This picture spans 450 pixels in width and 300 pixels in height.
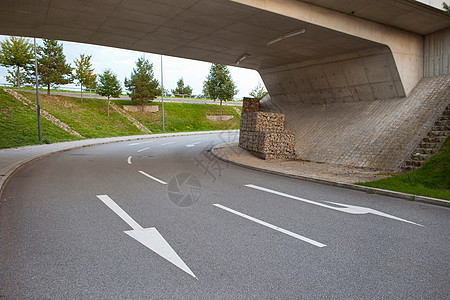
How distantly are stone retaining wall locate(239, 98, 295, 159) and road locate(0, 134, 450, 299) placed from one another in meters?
6.79

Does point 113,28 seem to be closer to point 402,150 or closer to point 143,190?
point 143,190

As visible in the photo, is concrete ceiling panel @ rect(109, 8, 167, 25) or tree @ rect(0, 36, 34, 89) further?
tree @ rect(0, 36, 34, 89)

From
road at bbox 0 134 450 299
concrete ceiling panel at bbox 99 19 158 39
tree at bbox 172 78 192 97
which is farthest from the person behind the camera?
tree at bbox 172 78 192 97

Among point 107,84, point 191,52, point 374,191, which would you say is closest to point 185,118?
point 107,84

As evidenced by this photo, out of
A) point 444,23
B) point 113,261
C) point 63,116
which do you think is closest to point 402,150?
point 444,23

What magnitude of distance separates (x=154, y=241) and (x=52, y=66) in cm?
3793

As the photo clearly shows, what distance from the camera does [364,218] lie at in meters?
6.08

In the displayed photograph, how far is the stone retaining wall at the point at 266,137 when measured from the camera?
1531cm

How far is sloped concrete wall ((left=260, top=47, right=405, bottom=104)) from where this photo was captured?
1495cm

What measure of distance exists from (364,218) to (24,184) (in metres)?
9.41

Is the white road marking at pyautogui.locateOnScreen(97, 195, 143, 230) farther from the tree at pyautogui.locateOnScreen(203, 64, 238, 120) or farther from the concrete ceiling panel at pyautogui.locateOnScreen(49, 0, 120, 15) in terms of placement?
the tree at pyautogui.locateOnScreen(203, 64, 238, 120)

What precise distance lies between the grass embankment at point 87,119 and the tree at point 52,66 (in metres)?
2.21

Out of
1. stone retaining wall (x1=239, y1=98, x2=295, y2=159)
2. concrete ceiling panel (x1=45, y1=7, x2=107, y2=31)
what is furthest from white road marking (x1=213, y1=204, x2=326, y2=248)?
concrete ceiling panel (x1=45, y1=7, x2=107, y2=31)

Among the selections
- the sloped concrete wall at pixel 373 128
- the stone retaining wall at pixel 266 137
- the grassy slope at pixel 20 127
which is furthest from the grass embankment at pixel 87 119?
the sloped concrete wall at pixel 373 128
